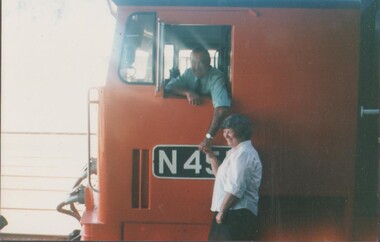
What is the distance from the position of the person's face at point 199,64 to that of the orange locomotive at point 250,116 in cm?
18

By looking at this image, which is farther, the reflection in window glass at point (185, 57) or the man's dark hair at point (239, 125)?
the reflection in window glass at point (185, 57)

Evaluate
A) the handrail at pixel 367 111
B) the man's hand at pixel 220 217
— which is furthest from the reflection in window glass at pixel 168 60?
the handrail at pixel 367 111

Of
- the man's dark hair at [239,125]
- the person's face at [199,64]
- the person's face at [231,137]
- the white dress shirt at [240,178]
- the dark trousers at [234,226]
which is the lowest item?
the dark trousers at [234,226]

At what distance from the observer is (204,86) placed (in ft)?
9.99

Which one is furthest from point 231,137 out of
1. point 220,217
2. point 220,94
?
point 220,217

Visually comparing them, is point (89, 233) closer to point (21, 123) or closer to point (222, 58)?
point (222, 58)

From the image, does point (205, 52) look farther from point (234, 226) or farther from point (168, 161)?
point (234, 226)

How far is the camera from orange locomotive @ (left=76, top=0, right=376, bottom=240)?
116 inches

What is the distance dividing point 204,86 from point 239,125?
422 millimetres

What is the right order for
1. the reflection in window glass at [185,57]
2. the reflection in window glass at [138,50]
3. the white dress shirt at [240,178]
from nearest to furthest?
the white dress shirt at [240,178] < the reflection in window glass at [138,50] < the reflection in window glass at [185,57]

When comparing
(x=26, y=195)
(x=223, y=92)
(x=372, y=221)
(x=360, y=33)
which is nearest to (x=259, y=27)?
(x=223, y=92)

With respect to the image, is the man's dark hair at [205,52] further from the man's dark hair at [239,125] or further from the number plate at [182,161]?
the number plate at [182,161]

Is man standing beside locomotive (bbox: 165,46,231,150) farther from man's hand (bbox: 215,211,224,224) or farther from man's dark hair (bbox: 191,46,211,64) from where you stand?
man's hand (bbox: 215,211,224,224)

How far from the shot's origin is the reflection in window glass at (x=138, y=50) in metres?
3.00
